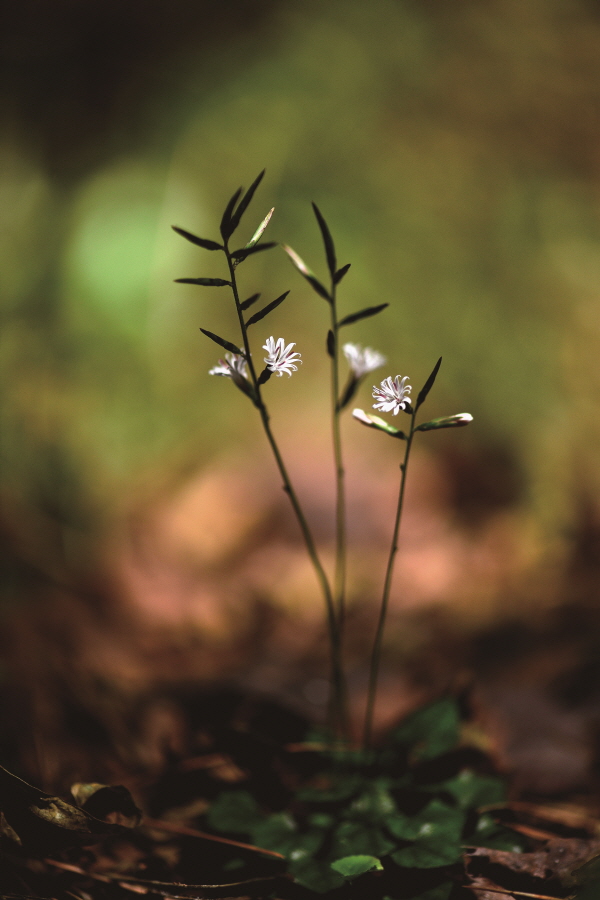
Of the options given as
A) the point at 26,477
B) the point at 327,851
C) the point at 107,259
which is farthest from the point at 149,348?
the point at 327,851

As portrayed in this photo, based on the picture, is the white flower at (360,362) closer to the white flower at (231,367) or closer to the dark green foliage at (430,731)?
the white flower at (231,367)

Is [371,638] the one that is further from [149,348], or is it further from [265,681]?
[149,348]

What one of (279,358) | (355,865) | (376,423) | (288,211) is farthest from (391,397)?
(288,211)

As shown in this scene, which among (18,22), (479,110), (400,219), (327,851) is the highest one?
(18,22)

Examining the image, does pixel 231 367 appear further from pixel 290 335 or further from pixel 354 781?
pixel 290 335

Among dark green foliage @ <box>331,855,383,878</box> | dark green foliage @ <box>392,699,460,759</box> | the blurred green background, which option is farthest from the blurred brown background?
dark green foliage @ <box>331,855,383,878</box>

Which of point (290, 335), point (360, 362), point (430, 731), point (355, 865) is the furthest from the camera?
point (290, 335)
